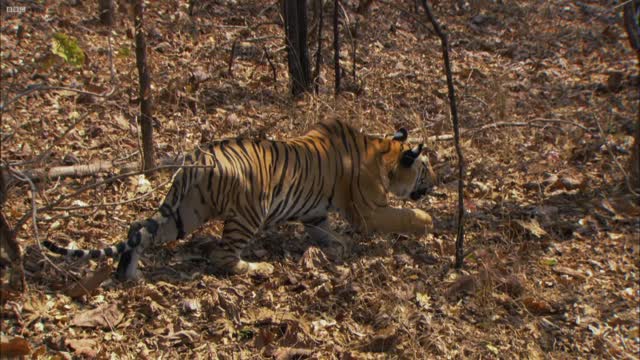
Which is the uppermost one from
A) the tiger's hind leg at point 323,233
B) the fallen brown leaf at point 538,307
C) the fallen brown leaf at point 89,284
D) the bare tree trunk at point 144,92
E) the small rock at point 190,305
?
the bare tree trunk at point 144,92

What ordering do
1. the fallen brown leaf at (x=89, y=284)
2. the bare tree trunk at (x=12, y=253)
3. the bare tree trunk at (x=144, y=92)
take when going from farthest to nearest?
the bare tree trunk at (x=144, y=92)
the fallen brown leaf at (x=89, y=284)
the bare tree trunk at (x=12, y=253)

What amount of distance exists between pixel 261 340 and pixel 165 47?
557 centimetres

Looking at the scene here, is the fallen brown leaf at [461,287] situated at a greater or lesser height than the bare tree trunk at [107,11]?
lesser

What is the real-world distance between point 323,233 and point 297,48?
327 cm

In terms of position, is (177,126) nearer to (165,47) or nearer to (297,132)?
(297,132)

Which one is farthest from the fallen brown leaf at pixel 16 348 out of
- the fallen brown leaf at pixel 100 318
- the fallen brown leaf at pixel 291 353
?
the fallen brown leaf at pixel 291 353

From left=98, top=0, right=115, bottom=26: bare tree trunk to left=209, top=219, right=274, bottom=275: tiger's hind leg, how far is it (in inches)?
195

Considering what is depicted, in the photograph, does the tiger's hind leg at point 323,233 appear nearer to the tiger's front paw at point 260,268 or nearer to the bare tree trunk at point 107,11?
the tiger's front paw at point 260,268

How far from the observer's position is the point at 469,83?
905cm

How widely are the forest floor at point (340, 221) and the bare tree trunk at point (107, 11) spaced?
12cm

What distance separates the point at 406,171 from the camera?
5738mm

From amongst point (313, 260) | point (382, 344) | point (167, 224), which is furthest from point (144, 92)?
point (382, 344)

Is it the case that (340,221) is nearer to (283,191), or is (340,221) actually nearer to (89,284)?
(283,191)

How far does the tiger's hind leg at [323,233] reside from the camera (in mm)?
5422
